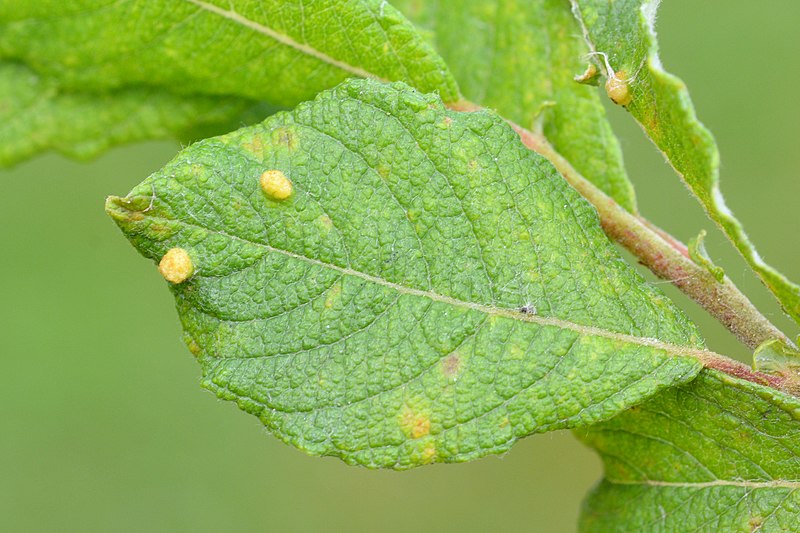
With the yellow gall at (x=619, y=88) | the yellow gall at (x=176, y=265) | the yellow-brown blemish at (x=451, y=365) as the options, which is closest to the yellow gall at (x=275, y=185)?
the yellow gall at (x=176, y=265)

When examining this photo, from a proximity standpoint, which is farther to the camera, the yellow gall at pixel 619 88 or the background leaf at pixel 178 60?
the background leaf at pixel 178 60

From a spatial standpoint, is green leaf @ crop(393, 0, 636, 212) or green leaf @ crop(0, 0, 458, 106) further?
green leaf @ crop(393, 0, 636, 212)

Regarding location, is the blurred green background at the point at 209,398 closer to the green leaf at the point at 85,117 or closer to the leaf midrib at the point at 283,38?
the green leaf at the point at 85,117

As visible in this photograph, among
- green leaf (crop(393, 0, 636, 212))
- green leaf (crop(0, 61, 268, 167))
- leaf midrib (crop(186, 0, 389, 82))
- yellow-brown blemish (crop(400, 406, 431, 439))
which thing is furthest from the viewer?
green leaf (crop(0, 61, 268, 167))

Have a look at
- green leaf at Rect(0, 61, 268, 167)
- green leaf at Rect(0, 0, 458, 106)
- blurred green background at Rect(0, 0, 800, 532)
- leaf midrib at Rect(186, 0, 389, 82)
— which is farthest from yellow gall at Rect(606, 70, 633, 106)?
blurred green background at Rect(0, 0, 800, 532)

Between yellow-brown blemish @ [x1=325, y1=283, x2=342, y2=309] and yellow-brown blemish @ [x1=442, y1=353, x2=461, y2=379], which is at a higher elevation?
yellow-brown blemish @ [x1=325, y1=283, x2=342, y2=309]

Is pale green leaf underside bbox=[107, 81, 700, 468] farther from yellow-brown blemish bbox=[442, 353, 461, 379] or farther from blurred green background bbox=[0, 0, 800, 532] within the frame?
blurred green background bbox=[0, 0, 800, 532]
